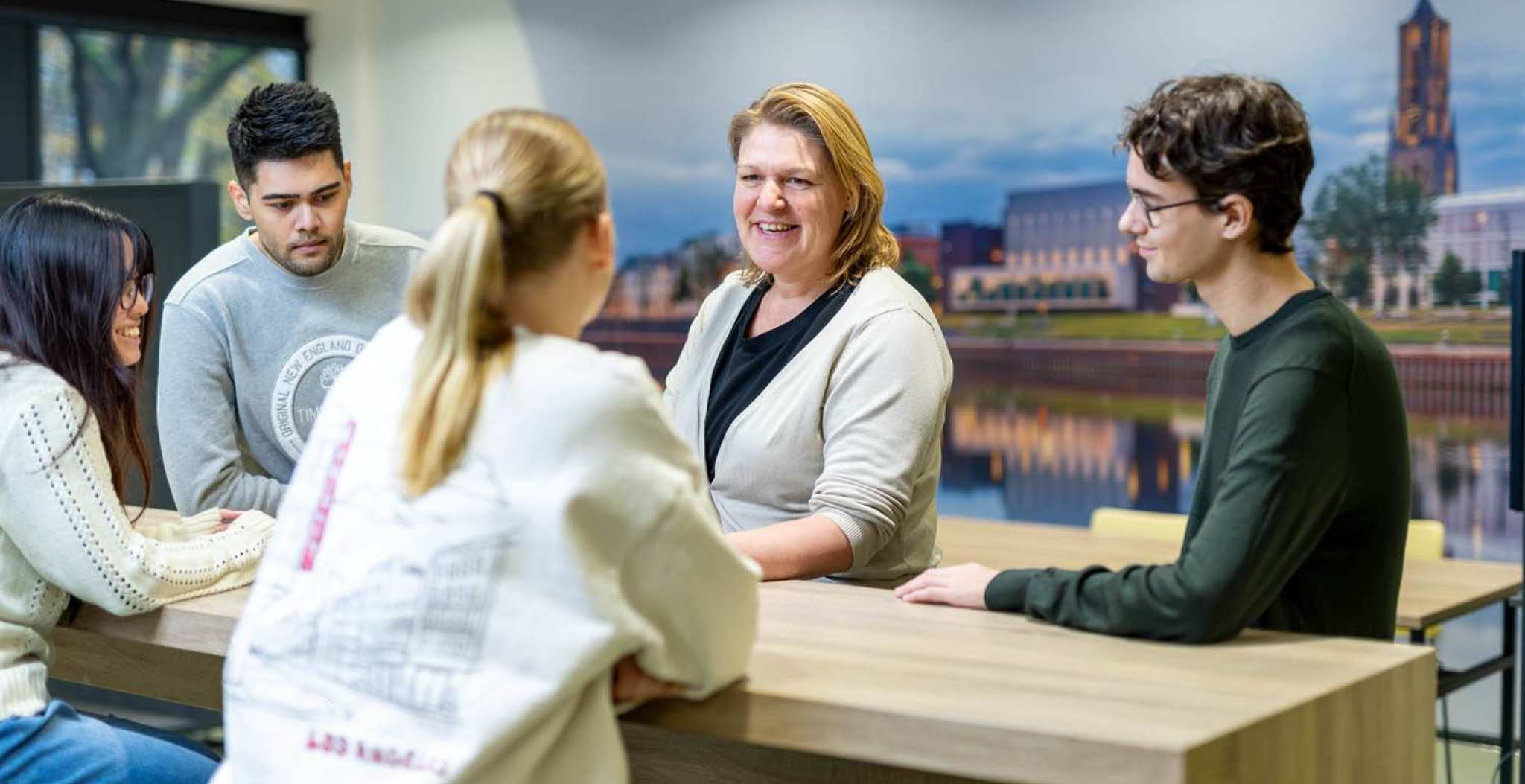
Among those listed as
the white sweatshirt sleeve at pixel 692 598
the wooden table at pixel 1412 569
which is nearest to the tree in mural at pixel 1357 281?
the wooden table at pixel 1412 569

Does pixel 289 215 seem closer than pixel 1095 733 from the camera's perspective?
No

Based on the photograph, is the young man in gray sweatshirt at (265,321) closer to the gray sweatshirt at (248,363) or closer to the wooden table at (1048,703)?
the gray sweatshirt at (248,363)

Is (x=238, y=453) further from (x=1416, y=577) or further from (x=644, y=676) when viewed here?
(x=1416, y=577)

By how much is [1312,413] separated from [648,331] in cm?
482

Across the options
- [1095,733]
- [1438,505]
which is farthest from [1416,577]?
[1095,733]

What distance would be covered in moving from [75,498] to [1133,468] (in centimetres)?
393

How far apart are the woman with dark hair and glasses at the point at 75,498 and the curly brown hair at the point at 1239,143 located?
132 cm

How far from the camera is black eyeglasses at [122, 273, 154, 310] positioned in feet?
6.97

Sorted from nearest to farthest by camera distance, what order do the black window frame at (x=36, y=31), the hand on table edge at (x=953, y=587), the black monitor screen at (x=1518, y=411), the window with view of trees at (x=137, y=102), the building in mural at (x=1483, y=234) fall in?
the hand on table edge at (x=953, y=587)
the black monitor screen at (x=1518, y=411)
the building in mural at (x=1483, y=234)
the black window frame at (x=36, y=31)
the window with view of trees at (x=137, y=102)

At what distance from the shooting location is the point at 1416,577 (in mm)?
3564

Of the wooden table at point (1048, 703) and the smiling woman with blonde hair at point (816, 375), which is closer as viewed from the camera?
the wooden table at point (1048, 703)

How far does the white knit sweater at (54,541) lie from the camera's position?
1.91 metres

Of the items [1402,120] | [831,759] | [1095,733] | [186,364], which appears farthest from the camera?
[1402,120]

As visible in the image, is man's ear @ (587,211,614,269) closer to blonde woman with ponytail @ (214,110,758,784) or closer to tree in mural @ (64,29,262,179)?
blonde woman with ponytail @ (214,110,758,784)
